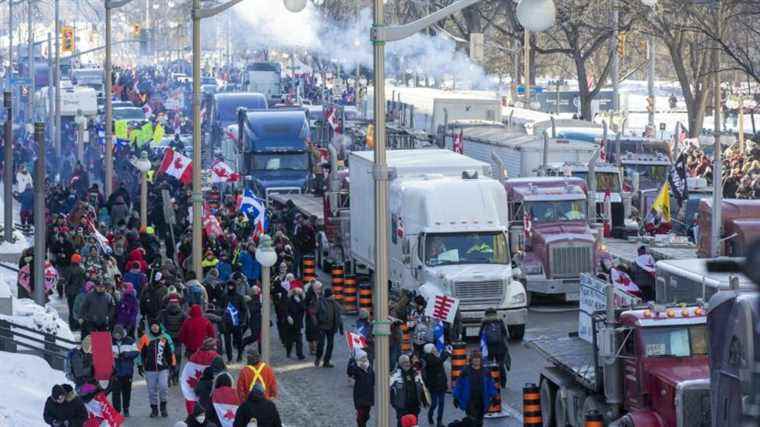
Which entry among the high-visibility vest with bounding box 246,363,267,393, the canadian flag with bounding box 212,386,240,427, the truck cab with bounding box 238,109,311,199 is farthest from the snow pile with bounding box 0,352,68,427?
the truck cab with bounding box 238,109,311,199

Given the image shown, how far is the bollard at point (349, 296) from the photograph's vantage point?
3309cm

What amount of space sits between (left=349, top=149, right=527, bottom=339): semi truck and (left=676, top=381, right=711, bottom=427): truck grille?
1120 cm

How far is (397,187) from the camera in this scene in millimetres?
31188

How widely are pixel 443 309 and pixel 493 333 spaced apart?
3.98ft

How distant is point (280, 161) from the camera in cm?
4972

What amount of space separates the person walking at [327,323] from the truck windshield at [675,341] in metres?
9.06

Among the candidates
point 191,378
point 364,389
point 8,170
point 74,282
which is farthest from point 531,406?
point 8,170

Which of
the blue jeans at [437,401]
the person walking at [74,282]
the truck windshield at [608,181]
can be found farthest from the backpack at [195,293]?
the truck windshield at [608,181]

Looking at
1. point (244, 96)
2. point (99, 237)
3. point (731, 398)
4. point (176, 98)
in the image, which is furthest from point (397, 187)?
point (176, 98)

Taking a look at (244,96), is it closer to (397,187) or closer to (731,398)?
(397,187)

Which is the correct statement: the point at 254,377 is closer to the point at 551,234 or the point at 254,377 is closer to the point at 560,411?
the point at 560,411

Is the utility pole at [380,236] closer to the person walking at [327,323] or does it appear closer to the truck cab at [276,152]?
the person walking at [327,323]

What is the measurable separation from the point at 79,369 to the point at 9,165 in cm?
1497

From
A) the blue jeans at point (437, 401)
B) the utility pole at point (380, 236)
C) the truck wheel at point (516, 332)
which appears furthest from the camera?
the truck wheel at point (516, 332)
